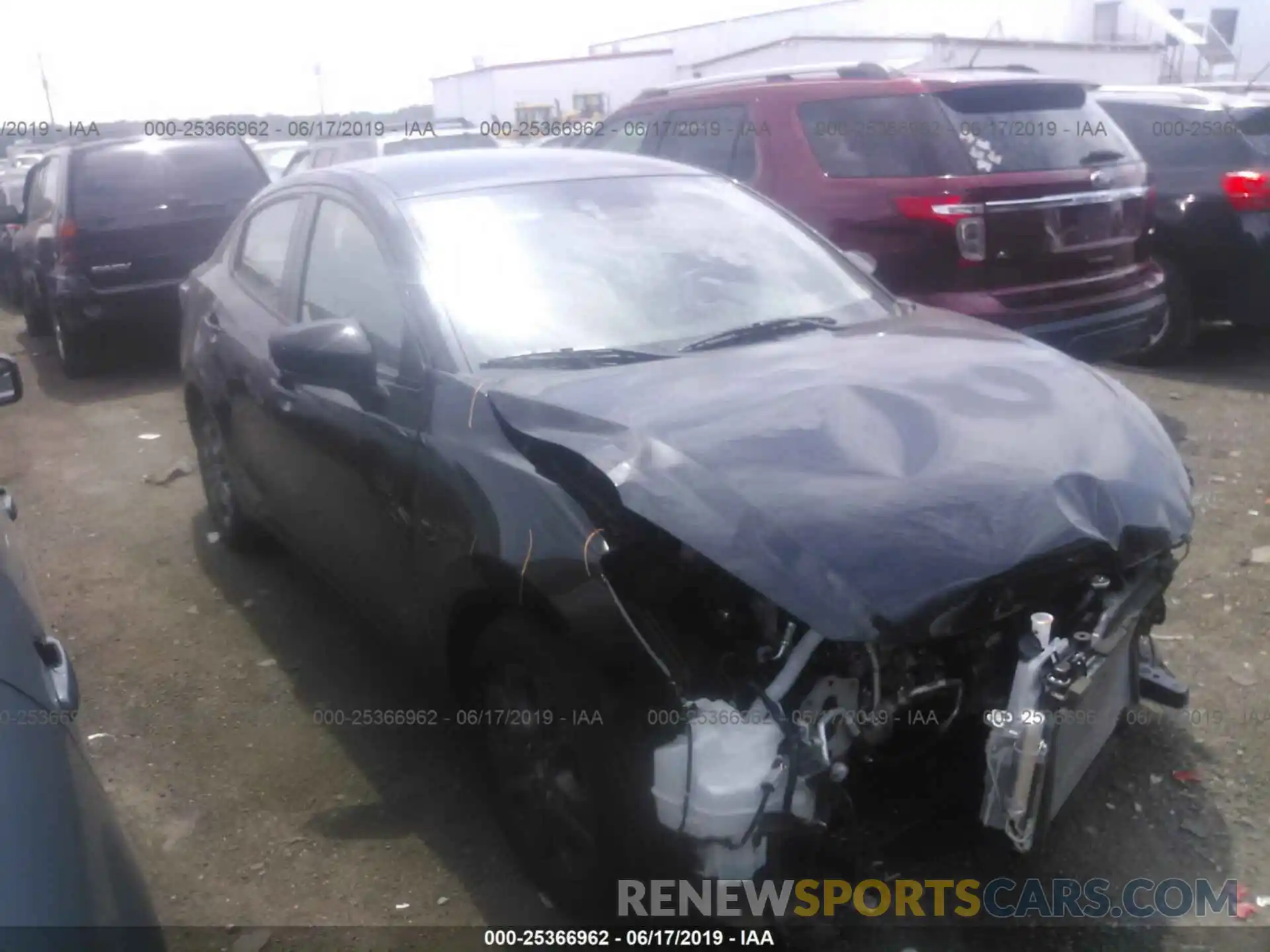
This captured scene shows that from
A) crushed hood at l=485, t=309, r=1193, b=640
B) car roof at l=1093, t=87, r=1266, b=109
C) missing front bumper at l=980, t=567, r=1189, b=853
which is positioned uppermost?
car roof at l=1093, t=87, r=1266, b=109

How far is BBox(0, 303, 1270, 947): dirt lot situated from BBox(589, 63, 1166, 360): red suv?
43.3 inches

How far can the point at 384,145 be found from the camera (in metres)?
13.0

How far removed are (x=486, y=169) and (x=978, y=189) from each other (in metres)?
2.63

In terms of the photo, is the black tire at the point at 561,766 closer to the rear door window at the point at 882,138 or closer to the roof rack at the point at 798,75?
the rear door window at the point at 882,138

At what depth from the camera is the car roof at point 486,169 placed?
11.9 ft

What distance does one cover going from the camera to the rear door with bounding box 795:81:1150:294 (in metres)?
5.31

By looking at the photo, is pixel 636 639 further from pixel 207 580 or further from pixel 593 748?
pixel 207 580

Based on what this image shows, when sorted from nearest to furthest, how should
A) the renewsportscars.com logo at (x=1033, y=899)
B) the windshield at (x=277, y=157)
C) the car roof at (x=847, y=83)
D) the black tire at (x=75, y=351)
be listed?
the renewsportscars.com logo at (x=1033, y=899) < the car roof at (x=847, y=83) < the black tire at (x=75, y=351) < the windshield at (x=277, y=157)

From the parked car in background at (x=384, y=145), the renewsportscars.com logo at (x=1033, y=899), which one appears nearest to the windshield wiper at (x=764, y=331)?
the renewsportscars.com logo at (x=1033, y=899)

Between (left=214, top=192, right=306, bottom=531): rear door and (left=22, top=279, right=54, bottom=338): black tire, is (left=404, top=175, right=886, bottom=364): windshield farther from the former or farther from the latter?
(left=22, top=279, right=54, bottom=338): black tire

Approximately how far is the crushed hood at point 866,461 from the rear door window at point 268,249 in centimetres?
166

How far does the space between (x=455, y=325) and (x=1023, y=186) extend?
3398 millimetres

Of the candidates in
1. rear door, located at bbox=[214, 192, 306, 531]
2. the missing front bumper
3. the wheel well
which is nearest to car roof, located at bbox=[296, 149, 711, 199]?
rear door, located at bbox=[214, 192, 306, 531]

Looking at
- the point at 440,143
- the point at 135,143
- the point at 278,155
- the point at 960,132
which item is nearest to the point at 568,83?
the point at 278,155
